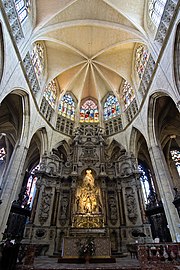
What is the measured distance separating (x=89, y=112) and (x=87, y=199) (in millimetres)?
12970

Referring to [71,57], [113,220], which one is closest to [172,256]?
[113,220]

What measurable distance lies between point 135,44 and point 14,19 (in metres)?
14.0

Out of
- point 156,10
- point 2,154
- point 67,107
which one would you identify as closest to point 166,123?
point 156,10

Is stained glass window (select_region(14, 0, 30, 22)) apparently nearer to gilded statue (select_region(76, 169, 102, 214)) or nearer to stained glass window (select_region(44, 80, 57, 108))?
stained glass window (select_region(44, 80, 57, 108))

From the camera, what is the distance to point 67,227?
45.0 ft

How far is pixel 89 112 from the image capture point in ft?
78.7

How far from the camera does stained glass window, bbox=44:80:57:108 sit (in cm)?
2025

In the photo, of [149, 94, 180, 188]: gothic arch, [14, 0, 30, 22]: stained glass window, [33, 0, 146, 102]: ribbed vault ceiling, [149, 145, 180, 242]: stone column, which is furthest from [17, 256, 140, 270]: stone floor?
[33, 0, 146, 102]: ribbed vault ceiling

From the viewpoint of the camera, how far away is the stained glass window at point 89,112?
76.1 ft

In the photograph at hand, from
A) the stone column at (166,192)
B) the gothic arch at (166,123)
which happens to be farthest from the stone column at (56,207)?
the gothic arch at (166,123)

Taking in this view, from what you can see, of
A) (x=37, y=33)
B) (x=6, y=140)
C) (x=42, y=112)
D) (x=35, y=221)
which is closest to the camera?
(x=35, y=221)

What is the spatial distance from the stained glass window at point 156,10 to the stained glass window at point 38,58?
1200 centimetres

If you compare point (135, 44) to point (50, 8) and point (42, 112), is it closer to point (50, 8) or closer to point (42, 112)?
point (50, 8)

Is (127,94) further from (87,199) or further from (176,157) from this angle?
(87,199)
